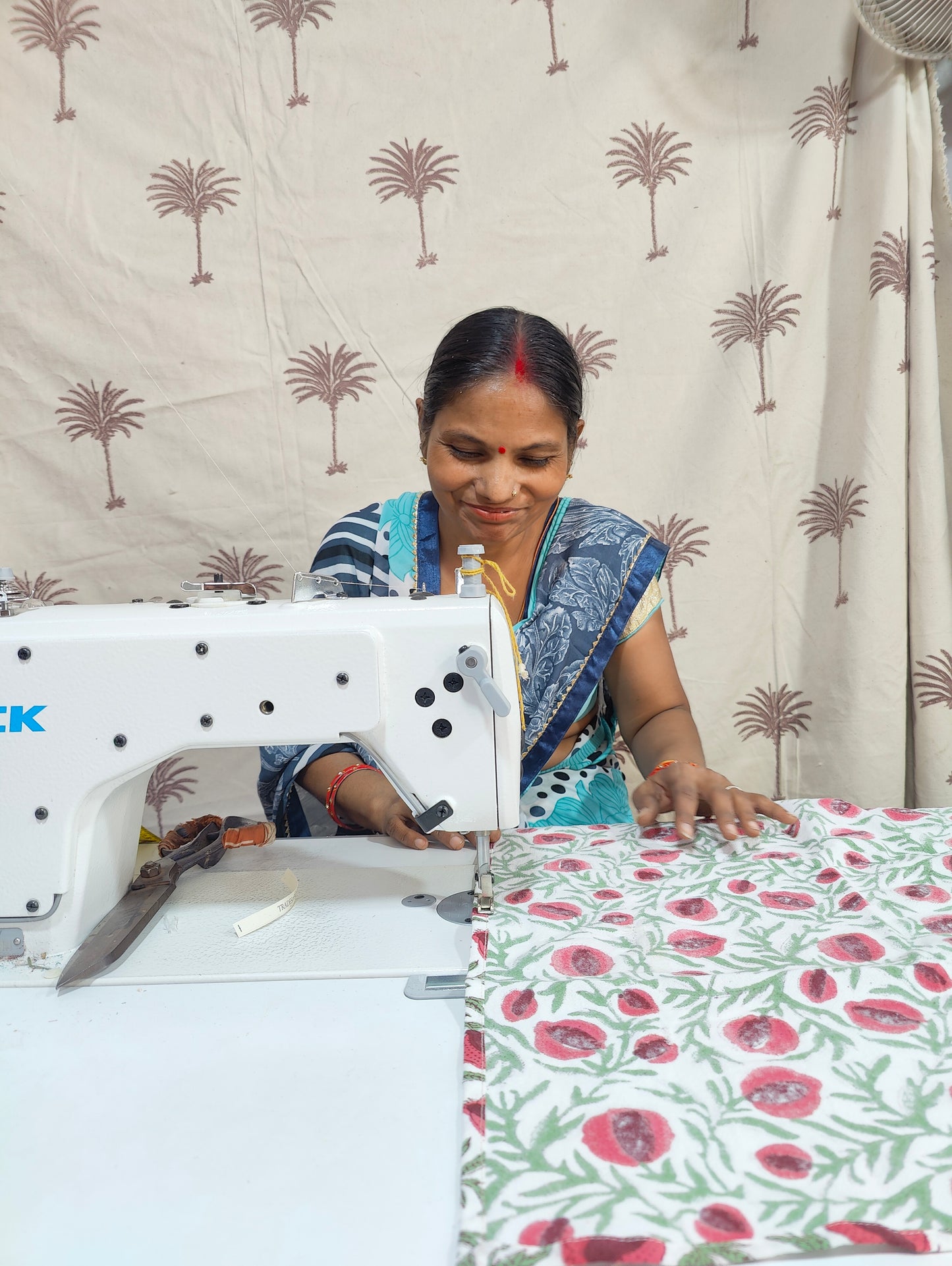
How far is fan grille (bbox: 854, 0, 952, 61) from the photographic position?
6.08ft

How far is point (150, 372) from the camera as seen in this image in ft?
6.98

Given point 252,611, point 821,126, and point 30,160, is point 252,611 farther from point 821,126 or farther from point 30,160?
point 821,126

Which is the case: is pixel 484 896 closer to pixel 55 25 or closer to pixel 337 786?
pixel 337 786

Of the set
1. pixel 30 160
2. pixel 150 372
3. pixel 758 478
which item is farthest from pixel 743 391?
pixel 30 160

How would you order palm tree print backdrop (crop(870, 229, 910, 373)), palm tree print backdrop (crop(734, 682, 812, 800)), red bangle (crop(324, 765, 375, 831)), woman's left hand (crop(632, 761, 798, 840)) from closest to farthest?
woman's left hand (crop(632, 761, 798, 840)) → red bangle (crop(324, 765, 375, 831)) → palm tree print backdrop (crop(870, 229, 910, 373)) → palm tree print backdrop (crop(734, 682, 812, 800))

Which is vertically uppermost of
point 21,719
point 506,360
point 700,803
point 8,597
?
point 506,360

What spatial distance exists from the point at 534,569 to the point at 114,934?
953mm

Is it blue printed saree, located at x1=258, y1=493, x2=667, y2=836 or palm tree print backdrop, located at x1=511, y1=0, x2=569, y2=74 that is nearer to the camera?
blue printed saree, located at x1=258, y1=493, x2=667, y2=836

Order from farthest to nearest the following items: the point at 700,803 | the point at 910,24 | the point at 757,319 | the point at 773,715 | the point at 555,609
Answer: the point at 773,715, the point at 757,319, the point at 910,24, the point at 555,609, the point at 700,803

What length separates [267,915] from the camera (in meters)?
Result: 1.00

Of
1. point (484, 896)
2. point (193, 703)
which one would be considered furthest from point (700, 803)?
point (193, 703)

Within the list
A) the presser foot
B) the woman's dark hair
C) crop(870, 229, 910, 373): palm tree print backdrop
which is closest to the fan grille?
crop(870, 229, 910, 373): palm tree print backdrop

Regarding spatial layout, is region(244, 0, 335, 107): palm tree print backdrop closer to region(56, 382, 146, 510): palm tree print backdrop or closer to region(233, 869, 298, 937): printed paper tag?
region(56, 382, 146, 510): palm tree print backdrop

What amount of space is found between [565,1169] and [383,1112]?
0.48 ft
